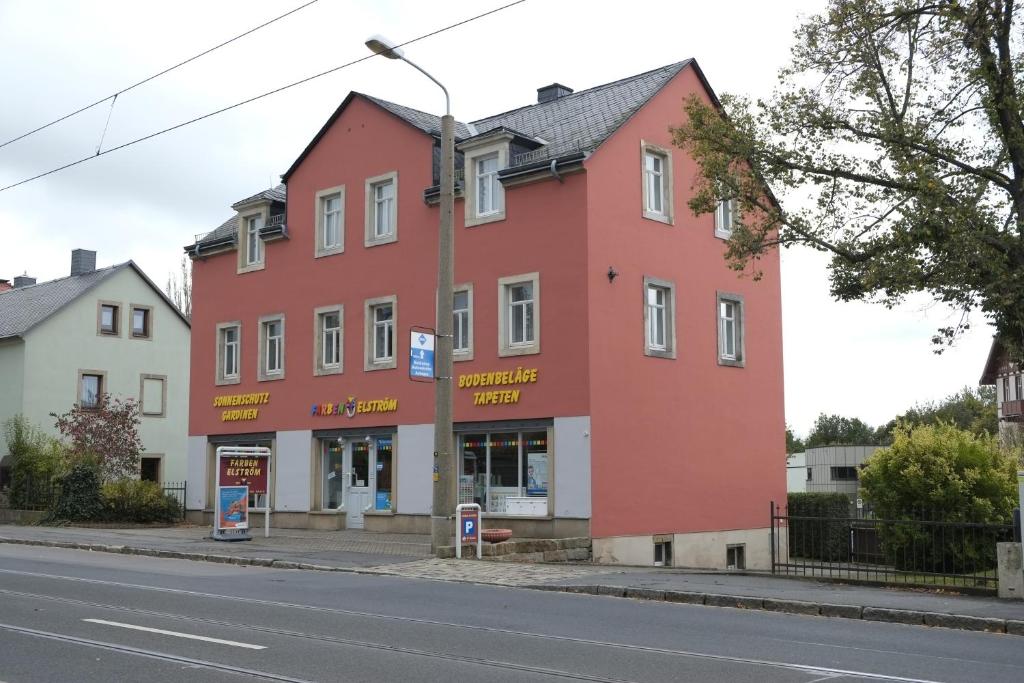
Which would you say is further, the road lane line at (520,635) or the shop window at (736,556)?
the shop window at (736,556)

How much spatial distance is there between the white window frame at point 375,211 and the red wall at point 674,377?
6176 mm

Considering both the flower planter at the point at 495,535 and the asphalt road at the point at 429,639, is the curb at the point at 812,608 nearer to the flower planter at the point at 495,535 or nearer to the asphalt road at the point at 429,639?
the asphalt road at the point at 429,639

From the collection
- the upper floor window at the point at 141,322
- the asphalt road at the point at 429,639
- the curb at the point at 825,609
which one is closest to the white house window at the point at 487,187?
the curb at the point at 825,609

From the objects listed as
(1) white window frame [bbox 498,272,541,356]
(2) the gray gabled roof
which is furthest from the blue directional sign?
(2) the gray gabled roof

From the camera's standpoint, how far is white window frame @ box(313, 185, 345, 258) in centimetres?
3020

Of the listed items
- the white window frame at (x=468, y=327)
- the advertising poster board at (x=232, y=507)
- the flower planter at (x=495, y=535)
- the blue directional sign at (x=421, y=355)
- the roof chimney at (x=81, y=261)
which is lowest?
the flower planter at (x=495, y=535)

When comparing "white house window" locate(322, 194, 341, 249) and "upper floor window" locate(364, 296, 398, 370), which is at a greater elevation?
"white house window" locate(322, 194, 341, 249)

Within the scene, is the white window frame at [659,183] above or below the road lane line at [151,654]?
above

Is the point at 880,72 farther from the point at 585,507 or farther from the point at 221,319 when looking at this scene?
the point at 221,319

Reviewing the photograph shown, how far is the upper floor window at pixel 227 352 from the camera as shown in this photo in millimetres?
33231

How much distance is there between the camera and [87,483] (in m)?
32.2

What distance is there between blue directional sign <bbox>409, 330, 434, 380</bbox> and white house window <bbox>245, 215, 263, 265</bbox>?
45.0 ft

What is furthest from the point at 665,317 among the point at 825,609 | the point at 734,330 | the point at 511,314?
the point at 825,609

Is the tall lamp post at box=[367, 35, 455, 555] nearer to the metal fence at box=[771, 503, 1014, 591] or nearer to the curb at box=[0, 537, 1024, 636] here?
the curb at box=[0, 537, 1024, 636]
